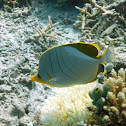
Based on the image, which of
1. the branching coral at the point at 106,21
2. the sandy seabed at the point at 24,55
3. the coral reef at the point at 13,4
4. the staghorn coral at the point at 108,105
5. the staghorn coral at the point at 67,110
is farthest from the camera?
the coral reef at the point at 13,4

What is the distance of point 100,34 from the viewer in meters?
3.57

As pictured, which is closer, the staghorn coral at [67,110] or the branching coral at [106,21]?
the staghorn coral at [67,110]

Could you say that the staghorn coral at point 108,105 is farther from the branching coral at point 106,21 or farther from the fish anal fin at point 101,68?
the branching coral at point 106,21

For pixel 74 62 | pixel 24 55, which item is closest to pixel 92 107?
pixel 74 62

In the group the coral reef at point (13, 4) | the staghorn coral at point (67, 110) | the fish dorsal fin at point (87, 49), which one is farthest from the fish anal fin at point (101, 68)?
the coral reef at point (13, 4)

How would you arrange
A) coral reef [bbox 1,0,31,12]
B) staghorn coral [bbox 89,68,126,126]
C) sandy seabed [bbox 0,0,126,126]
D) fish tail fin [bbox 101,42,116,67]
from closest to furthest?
A: fish tail fin [bbox 101,42,116,67], staghorn coral [bbox 89,68,126,126], sandy seabed [bbox 0,0,126,126], coral reef [bbox 1,0,31,12]

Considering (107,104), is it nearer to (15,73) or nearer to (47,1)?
(15,73)

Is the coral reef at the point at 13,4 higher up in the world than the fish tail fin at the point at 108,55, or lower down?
higher up

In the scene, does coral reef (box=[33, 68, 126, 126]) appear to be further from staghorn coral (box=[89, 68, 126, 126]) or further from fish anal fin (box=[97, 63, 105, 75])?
fish anal fin (box=[97, 63, 105, 75])

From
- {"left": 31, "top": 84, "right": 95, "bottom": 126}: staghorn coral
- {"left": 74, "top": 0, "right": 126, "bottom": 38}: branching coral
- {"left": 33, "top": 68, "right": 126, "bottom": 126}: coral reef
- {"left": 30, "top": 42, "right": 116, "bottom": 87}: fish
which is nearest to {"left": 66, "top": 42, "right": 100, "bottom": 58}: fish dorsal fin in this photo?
{"left": 30, "top": 42, "right": 116, "bottom": 87}: fish

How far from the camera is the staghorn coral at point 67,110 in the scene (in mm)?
1652

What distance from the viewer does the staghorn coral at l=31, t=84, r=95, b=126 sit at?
1652mm

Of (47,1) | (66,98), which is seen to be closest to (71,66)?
(66,98)

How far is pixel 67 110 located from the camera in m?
1.85
